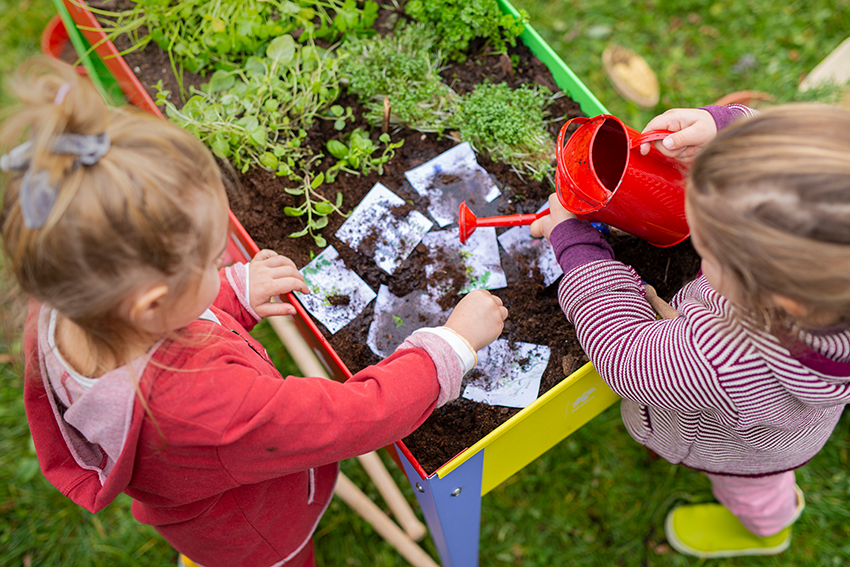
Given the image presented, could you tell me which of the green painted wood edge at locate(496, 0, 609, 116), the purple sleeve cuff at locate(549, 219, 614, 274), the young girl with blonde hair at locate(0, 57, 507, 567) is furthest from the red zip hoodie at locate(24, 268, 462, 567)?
the green painted wood edge at locate(496, 0, 609, 116)

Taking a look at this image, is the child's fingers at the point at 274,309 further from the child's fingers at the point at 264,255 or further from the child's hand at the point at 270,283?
the child's fingers at the point at 264,255

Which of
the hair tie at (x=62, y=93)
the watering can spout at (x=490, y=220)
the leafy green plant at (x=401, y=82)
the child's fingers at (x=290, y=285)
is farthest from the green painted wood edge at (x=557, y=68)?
the hair tie at (x=62, y=93)

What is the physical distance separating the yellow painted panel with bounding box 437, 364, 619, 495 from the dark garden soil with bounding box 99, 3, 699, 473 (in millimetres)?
63

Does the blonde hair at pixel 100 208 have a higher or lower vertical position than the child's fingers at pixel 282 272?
higher

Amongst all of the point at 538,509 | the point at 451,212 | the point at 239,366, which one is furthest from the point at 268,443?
the point at 538,509

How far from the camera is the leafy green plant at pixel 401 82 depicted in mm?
1513

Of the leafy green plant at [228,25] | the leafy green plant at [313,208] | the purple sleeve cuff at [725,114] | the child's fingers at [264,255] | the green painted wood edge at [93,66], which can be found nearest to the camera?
the purple sleeve cuff at [725,114]

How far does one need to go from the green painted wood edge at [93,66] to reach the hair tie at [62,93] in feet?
3.49

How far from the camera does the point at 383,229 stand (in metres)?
1.46

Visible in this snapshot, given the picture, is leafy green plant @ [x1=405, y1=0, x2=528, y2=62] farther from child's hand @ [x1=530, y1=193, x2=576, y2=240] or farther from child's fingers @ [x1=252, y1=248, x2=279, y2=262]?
child's fingers @ [x1=252, y1=248, x2=279, y2=262]

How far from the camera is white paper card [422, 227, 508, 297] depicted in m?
1.40

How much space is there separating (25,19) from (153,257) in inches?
98.7

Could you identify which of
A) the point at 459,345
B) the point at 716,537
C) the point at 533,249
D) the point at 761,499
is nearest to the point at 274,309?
the point at 459,345

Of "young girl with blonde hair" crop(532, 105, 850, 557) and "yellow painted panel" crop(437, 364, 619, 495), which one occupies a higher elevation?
"young girl with blonde hair" crop(532, 105, 850, 557)
